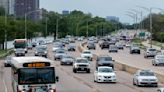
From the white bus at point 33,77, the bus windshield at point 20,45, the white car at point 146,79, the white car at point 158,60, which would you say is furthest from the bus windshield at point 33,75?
the bus windshield at point 20,45

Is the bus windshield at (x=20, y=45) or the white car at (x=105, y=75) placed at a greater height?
the bus windshield at (x=20, y=45)

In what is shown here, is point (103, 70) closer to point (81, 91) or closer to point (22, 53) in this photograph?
point (81, 91)

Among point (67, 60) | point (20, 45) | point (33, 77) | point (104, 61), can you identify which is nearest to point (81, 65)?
point (104, 61)

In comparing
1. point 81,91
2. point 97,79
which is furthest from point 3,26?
point 81,91

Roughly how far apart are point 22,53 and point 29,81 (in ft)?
212

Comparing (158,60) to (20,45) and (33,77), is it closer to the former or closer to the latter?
(20,45)

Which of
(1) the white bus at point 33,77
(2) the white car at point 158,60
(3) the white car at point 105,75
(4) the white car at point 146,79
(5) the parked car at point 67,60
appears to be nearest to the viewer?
(1) the white bus at point 33,77

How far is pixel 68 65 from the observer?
74.5 meters

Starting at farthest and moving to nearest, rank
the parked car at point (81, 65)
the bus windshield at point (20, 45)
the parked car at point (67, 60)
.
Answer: the bus windshield at point (20, 45), the parked car at point (67, 60), the parked car at point (81, 65)

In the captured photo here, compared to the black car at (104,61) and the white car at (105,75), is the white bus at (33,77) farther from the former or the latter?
the black car at (104,61)

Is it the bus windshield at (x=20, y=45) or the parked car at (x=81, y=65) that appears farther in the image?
the bus windshield at (x=20, y=45)

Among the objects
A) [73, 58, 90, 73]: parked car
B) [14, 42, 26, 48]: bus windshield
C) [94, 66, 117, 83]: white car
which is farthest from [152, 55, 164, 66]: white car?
[14, 42, 26, 48]: bus windshield

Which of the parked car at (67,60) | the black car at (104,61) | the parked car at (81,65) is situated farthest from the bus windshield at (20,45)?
the parked car at (81,65)

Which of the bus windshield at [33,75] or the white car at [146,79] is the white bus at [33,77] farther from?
the white car at [146,79]
